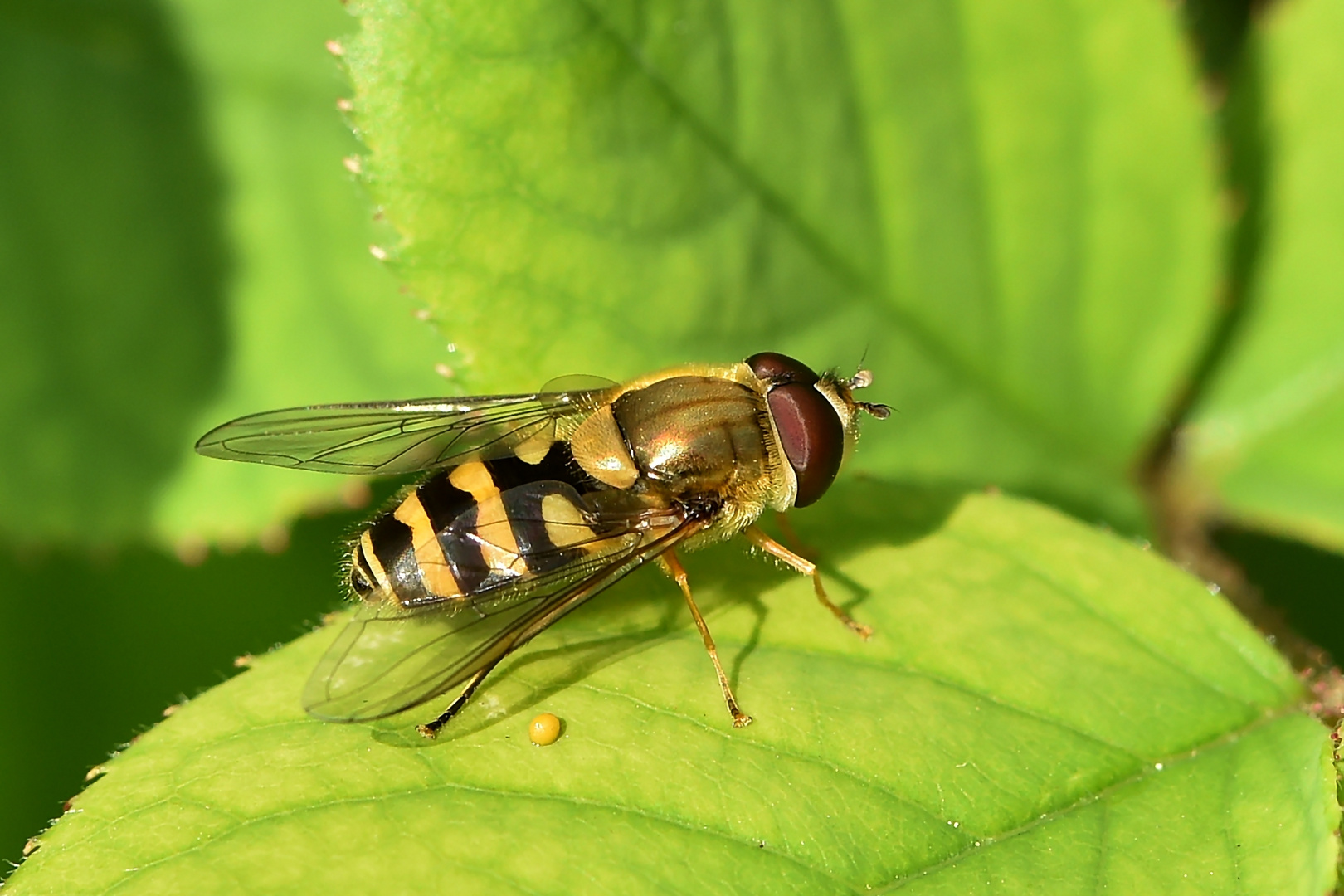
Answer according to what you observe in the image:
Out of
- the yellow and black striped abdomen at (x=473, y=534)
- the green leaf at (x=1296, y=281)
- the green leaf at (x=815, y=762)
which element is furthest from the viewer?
the green leaf at (x=1296, y=281)

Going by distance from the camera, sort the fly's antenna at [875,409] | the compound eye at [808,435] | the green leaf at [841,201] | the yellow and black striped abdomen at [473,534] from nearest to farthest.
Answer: the green leaf at [841,201]
the yellow and black striped abdomen at [473,534]
the compound eye at [808,435]
the fly's antenna at [875,409]

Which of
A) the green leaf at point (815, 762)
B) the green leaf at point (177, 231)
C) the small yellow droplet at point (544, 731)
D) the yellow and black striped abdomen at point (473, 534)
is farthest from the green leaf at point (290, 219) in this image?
the small yellow droplet at point (544, 731)

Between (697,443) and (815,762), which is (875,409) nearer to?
(697,443)

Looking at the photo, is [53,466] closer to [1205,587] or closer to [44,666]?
[44,666]

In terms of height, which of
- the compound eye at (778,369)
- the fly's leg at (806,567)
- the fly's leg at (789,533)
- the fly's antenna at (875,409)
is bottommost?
the fly's leg at (806,567)

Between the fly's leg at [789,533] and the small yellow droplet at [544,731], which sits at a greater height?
the fly's leg at [789,533]

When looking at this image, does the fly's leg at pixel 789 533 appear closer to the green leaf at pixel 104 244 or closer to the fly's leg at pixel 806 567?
the fly's leg at pixel 806 567

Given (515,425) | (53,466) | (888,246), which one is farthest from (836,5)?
(53,466)

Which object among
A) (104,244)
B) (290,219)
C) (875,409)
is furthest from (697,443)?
(104,244)
